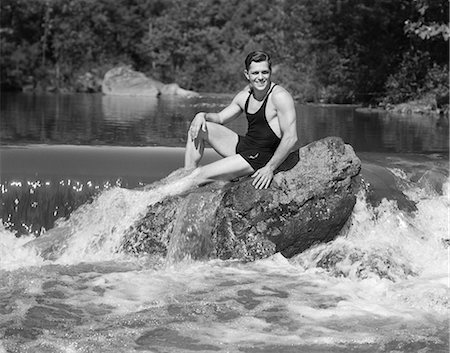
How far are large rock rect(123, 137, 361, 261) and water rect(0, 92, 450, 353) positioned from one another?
121 millimetres

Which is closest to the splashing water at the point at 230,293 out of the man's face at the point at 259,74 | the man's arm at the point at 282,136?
the man's arm at the point at 282,136

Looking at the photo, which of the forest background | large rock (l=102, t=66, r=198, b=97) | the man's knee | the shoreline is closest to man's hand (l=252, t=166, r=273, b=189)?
the man's knee

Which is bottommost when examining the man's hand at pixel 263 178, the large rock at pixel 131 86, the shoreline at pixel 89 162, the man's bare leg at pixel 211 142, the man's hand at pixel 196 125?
the large rock at pixel 131 86

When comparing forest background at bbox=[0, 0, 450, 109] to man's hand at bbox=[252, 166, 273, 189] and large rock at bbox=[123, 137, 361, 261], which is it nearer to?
large rock at bbox=[123, 137, 361, 261]

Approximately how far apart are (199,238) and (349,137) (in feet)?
24.1

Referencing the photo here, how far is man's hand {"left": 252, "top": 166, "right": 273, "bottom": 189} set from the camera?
5762 millimetres

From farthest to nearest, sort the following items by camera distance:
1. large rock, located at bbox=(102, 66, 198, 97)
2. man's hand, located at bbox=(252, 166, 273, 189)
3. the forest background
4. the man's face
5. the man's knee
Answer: large rock, located at bbox=(102, 66, 198, 97) → the forest background → the man's knee → man's hand, located at bbox=(252, 166, 273, 189) → the man's face

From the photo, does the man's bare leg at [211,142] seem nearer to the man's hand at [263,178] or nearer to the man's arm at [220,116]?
the man's arm at [220,116]

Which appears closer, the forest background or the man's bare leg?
the man's bare leg

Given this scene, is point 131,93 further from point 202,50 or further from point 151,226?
point 151,226

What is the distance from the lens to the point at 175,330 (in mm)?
4230

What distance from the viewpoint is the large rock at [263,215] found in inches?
228

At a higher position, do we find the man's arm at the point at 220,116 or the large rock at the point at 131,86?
the man's arm at the point at 220,116

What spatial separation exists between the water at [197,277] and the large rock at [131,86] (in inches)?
1032
